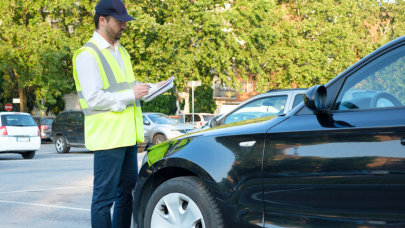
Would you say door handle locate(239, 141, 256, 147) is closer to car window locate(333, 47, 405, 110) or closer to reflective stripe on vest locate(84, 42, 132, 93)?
car window locate(333, 47, 405, 110)

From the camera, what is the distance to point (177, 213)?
11.0ft

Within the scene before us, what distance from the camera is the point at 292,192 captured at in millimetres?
2861

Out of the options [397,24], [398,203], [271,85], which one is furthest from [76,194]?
[397,24]

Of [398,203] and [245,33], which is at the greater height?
[245,33]

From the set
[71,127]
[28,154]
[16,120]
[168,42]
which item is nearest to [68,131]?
[71,127]

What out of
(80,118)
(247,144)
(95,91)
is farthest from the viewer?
(80,118)

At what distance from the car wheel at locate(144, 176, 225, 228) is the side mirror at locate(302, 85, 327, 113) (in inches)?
35.8

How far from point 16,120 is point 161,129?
18.7 feet

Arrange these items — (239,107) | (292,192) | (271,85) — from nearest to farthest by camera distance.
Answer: (292,192), (239,107), (271,85)

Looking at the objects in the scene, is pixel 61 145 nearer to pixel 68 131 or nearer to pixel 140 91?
pixel 68 131

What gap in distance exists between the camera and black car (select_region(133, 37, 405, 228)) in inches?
101

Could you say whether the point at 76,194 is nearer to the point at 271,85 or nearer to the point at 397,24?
the point at 271,85

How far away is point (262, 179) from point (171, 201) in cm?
75

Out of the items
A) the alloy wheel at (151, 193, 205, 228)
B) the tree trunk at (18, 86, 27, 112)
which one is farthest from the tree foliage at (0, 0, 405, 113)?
the alloy wheel at (151, 193, 205, 228)
